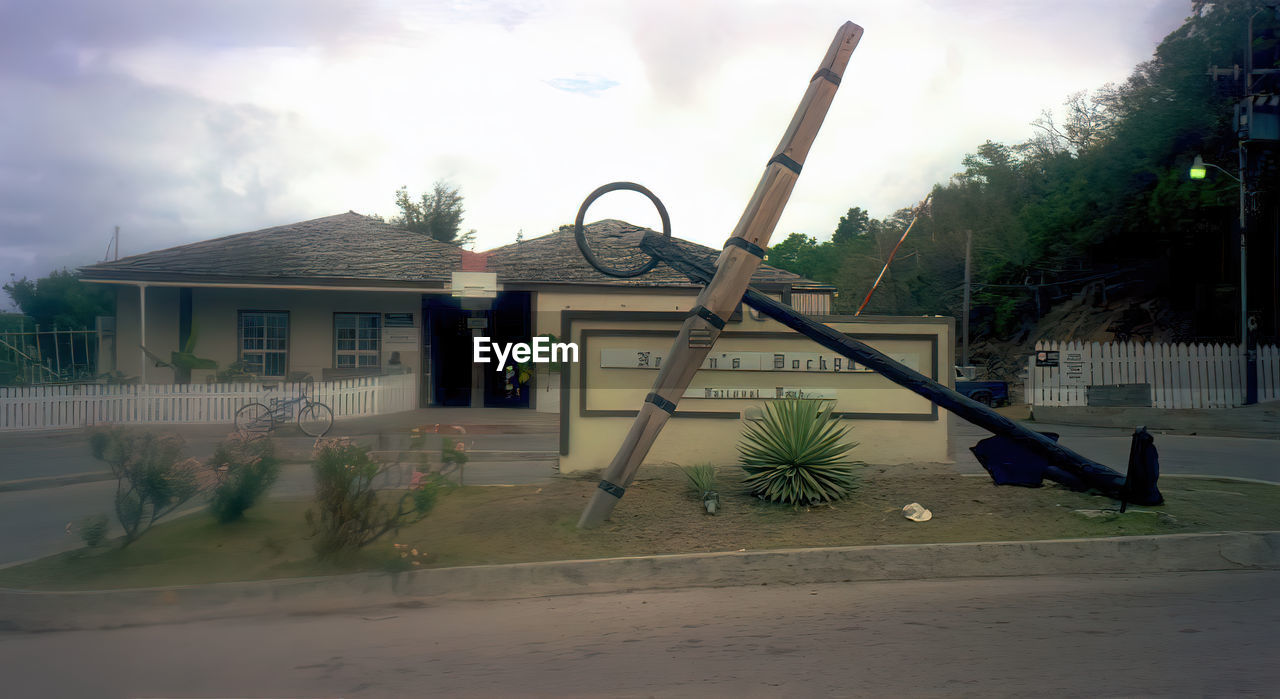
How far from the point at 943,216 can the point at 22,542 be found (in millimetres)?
55267

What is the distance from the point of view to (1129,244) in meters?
36.1

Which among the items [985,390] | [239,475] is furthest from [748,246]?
[985,390]

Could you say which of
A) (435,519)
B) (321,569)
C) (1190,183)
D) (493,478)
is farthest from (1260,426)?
(321,569)

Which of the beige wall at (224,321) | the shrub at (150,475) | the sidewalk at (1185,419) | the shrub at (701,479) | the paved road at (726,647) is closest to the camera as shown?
the paved road at (726,647)

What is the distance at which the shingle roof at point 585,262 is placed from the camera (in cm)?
2186

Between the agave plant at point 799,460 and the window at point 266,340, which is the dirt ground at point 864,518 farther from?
the window at point 266,340

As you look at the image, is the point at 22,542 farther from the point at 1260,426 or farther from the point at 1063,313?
the point at 1063,313

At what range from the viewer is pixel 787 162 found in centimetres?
770

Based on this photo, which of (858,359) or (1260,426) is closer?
(858,359)

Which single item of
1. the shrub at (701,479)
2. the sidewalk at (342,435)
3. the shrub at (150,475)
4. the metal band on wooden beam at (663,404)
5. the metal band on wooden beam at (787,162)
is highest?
the metal band on wooden beam at (787,162)

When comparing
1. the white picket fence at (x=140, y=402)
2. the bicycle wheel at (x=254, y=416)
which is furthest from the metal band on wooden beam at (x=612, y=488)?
the white picket fence at (x=140, y=402)

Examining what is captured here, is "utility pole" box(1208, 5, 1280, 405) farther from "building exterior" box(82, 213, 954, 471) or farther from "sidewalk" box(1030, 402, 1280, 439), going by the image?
"building exterior" box(82, 213, 954, 471)

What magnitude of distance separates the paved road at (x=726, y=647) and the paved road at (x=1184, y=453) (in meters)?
4.74

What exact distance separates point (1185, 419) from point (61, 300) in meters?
42.1
